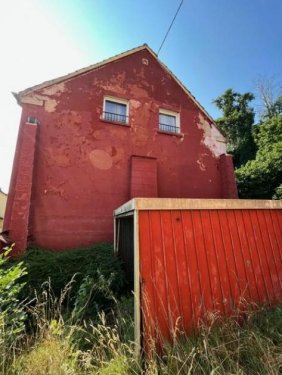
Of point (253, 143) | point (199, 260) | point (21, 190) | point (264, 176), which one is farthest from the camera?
point (253, 143)

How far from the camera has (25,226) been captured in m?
6.66

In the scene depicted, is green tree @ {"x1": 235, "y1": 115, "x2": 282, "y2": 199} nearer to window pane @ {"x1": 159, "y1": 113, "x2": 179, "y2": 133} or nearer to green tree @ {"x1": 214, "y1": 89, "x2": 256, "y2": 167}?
green tree @ {"x1": 214, "y1": 89, "x2": 256, "y2": 167}

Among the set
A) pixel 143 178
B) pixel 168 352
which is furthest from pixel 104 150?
pixel 168 352

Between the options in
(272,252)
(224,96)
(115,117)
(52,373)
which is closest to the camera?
(52,373)

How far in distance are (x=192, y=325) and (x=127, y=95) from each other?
854 centimetres

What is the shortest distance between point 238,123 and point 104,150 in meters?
18.2

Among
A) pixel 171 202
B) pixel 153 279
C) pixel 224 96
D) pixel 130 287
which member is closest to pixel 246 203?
pixel 171 202

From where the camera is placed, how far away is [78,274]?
5.66 meters

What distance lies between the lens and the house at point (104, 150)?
23.7 feet

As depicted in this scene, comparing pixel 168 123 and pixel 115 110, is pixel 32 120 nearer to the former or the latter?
pixel 115 110

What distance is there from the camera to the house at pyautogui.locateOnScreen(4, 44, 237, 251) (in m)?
7.22

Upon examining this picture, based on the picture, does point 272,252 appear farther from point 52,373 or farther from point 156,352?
point 52,373

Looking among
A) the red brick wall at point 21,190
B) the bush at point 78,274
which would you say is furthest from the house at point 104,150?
the bush at point 78,274

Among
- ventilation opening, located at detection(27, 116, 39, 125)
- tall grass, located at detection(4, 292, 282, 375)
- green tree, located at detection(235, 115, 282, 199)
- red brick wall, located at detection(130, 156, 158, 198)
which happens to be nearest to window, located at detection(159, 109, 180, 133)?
red brick wall, located at detection(130, 156, 158, 198)
